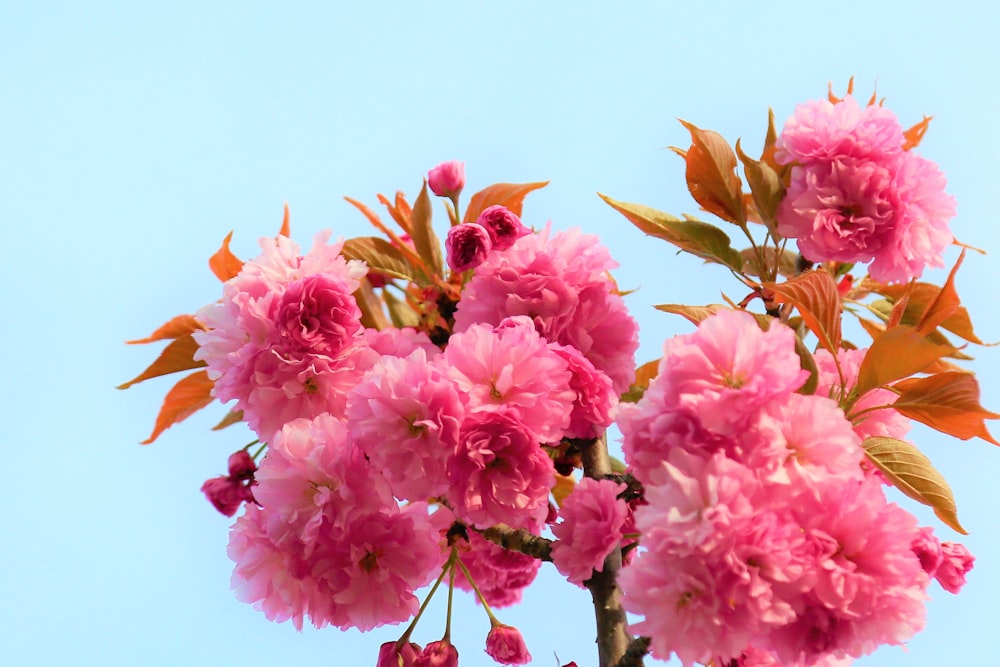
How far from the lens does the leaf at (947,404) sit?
45.2 inches

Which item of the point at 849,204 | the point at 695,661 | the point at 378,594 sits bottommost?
the point at 378,594

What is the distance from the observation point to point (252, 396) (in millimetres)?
1242

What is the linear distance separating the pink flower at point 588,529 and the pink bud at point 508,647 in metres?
0.32

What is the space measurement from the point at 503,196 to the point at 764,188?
394mm

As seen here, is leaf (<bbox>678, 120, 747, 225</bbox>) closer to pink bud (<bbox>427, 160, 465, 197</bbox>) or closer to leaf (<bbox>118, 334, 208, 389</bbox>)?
pink bud (<bbox>427, 160, 465, 197</bbox>)

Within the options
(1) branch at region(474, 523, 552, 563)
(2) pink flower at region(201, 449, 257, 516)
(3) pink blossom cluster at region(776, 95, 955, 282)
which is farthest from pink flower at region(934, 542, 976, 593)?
(2) pink flower at region(201, 449, 257, 516)

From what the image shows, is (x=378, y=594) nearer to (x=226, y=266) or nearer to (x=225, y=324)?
(x=225, y=324)

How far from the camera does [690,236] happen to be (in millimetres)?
1383

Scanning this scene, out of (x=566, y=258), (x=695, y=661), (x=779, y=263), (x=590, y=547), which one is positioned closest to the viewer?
(x=695, y=661)

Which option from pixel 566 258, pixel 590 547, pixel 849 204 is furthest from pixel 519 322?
pixel 849 204

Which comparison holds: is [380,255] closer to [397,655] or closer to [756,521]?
[397,655]

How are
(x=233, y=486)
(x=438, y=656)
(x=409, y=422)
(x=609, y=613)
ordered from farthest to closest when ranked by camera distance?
(x=233, y=486), (x=438, y=656), (x=609, y=613), (x=409, y=422)

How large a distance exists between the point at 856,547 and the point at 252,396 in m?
0.74

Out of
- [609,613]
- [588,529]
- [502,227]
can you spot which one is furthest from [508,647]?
[502,227]
